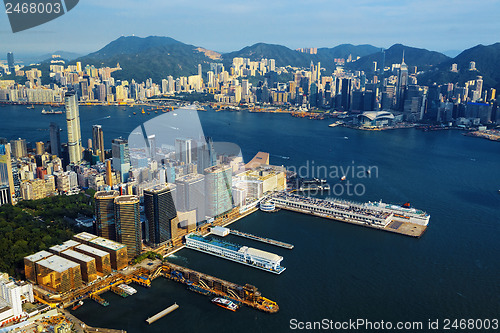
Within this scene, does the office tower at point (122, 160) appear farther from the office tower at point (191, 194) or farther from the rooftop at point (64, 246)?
the rooftop at point (64, 246)

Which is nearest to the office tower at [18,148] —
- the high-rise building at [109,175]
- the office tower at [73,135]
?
the office tower at [73,135]

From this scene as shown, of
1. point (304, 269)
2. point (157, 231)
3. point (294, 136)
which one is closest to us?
point (304, 269)

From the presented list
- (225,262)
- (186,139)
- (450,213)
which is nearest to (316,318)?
(225,262)

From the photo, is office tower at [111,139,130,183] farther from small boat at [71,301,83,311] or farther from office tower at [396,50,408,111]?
office tower at [396,50,408,111]

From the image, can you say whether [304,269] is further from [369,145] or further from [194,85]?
[194,85]

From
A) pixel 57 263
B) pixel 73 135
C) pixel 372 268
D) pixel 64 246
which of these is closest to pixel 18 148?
pixel 73 135

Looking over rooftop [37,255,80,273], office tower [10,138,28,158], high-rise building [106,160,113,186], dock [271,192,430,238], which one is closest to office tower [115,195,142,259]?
rooftop [37,255,80,273]
